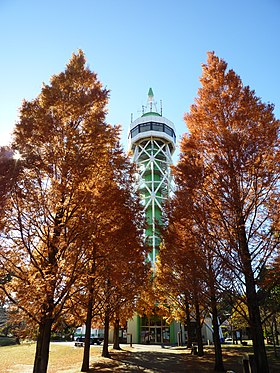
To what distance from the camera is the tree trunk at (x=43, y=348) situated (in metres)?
7.67

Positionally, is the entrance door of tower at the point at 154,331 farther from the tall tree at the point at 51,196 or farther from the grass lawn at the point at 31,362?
the tall tree at the point at 51,196

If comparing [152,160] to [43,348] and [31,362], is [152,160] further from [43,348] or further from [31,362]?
[43,348]

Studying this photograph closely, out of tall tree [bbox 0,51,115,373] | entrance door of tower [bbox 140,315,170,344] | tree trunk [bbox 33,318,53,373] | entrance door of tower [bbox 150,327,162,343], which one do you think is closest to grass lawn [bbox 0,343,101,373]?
tree trunk [bbox 33,318,53,373]

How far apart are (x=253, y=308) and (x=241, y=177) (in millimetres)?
3997

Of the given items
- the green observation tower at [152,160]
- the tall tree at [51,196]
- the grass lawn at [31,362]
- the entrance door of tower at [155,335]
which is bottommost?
the grass lawn at [31,362]

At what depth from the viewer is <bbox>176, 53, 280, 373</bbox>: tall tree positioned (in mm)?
9117

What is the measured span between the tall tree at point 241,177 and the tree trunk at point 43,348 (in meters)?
5.62

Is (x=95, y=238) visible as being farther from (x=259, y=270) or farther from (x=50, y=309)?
(x=259, y=270)

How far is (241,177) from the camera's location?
31.3 ft

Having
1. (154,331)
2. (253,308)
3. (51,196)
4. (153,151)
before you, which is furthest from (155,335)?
(51,196)

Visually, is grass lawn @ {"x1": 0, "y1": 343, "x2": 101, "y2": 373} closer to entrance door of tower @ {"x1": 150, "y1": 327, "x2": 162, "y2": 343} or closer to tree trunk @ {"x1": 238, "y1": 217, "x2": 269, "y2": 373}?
tree trunk @ {"x1": 238, "y1": 217, "x2": 269, "y2": 373}

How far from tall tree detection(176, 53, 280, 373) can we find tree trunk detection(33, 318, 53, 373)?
562cm

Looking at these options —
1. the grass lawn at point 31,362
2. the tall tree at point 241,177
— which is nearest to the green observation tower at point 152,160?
the grass lawn at point 31,362

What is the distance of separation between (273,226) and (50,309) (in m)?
6.95
